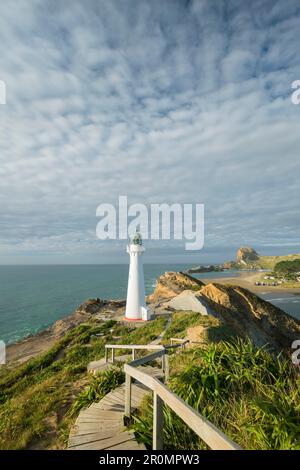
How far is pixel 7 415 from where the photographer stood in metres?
6.80

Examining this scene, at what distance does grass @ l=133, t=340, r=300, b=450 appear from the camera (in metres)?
3.77

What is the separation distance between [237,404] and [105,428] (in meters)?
2.41

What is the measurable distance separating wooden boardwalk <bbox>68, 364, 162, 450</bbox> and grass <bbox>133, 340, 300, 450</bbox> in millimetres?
282

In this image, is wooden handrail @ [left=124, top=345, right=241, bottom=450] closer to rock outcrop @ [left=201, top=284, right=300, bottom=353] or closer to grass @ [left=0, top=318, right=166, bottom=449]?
grass @ [left=0, top=318, right=166, bottom=449]

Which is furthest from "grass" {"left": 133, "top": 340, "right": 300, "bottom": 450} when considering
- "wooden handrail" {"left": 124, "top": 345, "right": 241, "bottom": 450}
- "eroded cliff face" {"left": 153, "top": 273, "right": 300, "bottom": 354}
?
"eroded cliff face" {"left": 153, "top": 273, "right": 300, "bottom": 354}

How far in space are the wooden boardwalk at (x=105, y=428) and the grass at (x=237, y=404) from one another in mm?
282

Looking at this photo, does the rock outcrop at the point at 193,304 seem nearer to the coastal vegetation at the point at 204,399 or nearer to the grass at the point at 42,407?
the coastal vegetation at the point at 204,399

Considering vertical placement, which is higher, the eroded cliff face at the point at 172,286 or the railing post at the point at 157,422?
the railing post at the point at 157,422

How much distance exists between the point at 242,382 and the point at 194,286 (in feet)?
114

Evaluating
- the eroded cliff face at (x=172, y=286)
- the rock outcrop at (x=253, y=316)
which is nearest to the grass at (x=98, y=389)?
the rock outcrop at (x=253, y=316)

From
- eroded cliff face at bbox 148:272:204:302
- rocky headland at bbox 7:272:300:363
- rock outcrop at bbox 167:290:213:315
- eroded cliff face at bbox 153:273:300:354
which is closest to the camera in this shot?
rocky headland at bbox 7:272:300:363

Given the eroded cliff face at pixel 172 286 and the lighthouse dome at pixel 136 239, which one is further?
the eroded cliff face at pixel 172 286

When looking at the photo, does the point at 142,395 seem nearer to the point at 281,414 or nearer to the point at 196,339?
the point at 281,414

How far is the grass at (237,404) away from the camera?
148 inches
